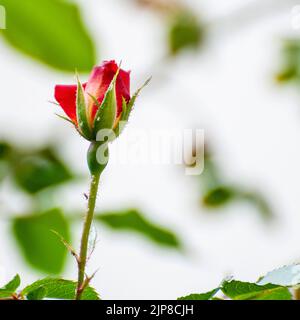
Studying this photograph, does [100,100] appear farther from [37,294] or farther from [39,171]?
[39,171]

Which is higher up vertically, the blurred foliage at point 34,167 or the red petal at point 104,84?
the blurred foliage at point 34,167

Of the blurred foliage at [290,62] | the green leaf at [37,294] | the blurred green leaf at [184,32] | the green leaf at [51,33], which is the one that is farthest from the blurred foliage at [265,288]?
the blurred foliage at [290,62]

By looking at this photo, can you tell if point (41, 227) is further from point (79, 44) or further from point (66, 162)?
point (79, 44)

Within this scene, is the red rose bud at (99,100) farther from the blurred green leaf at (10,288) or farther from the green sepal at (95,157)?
the blurred green leaf at (10,288)

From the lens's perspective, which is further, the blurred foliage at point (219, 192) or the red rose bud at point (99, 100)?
the blurred foliage at point (219, 192)

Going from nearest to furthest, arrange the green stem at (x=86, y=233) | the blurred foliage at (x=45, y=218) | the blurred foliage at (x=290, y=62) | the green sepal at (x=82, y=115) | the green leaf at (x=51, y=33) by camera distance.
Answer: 1. the green stem at (x=86, y=233)
2. the green sepal at (x=82, y=115)
3. the green leaf at (x=51, y=33)
4. the blurred foliage at (x=45, y=218)
5. the blurred foliage at (x=290, y=62)

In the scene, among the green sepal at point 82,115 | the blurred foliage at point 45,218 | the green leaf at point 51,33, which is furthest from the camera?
the blurred foliage at point 45,218
